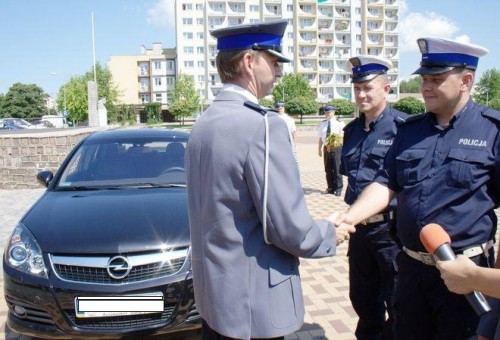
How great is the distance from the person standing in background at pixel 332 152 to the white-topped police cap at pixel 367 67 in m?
6.41

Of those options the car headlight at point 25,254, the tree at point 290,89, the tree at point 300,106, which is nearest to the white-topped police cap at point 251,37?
the car headlight at point 25,254

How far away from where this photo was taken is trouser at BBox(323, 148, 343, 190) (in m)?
9.87

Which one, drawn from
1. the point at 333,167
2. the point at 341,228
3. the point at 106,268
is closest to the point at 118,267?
the point at 106,268

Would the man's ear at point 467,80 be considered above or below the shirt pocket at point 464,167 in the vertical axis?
above

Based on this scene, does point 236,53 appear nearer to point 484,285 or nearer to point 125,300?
point 484,285

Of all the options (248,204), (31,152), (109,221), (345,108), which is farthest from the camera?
(345,108)

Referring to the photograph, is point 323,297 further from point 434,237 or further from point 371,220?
point 434,237

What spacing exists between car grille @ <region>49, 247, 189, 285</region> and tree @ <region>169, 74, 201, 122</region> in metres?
63.5

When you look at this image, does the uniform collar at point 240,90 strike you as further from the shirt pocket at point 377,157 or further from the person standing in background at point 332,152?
the person standing in background at point 332,152

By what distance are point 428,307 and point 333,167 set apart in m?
7.67

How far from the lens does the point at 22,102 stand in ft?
300

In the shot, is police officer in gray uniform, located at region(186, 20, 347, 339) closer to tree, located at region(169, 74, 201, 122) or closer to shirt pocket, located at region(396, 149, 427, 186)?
shirt pocket, located at region(396, 149, 427, 186)

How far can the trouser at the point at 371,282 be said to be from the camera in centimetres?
319

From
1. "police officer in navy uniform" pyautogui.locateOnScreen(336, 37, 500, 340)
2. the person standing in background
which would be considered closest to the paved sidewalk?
"police officer in navy uniform" pyautogui.locateOnScreen(336, 37, 500, 340)
